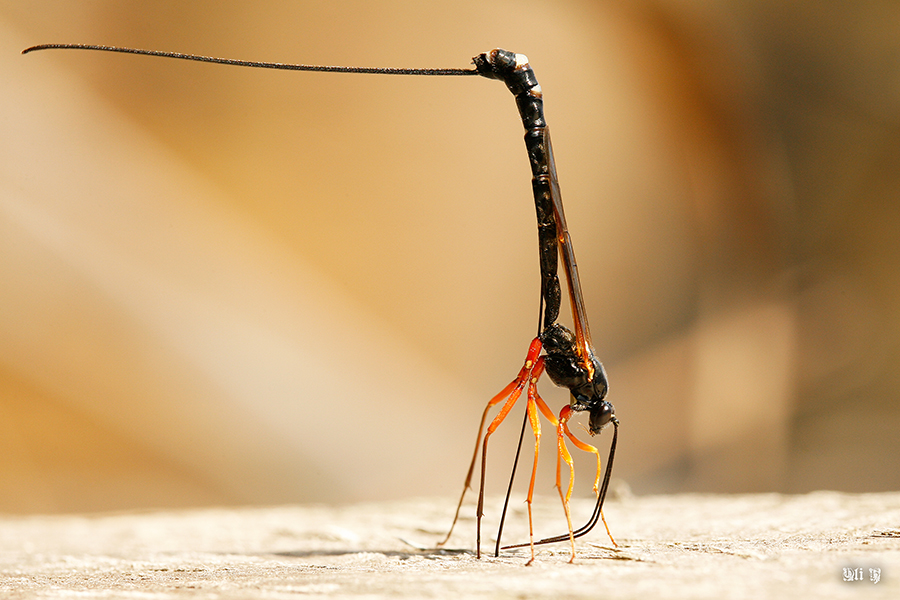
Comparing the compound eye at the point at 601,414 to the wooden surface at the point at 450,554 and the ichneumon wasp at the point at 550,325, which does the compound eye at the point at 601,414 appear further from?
the wooden surface at the point at 450,554

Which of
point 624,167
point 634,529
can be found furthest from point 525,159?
point 634,529

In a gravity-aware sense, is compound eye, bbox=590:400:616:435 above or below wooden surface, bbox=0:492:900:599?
above

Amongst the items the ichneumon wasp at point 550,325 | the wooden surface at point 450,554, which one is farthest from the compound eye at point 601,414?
the wooden surface at point 450,554

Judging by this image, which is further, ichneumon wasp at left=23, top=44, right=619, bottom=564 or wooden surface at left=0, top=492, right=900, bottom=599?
ichneumon wasp at left=23, top=44, right=619, bottom=564

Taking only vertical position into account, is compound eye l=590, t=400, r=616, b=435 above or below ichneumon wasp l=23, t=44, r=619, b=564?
below

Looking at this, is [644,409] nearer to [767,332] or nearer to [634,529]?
[767,332]

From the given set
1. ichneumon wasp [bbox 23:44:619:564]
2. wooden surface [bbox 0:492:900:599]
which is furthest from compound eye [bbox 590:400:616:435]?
wooden surface [bbox 0:492:900:599]

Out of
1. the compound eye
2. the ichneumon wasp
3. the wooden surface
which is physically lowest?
the wooden surface

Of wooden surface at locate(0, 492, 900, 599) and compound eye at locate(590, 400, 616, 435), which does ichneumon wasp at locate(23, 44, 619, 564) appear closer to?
compound eye at locate(590, 400, 616, 435)

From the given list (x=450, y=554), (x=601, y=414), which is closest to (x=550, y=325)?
(x=601, y=414)
